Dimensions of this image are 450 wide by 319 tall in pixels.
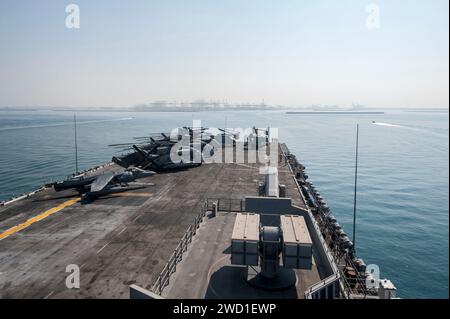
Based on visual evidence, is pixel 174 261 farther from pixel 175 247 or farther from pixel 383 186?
pixel 383 186

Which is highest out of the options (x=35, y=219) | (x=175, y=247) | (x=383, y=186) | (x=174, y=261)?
(x=174, y=261)

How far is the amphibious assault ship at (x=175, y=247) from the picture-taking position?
14.7 meters

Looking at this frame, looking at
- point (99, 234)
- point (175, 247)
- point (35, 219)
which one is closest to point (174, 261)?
point (175, 247)

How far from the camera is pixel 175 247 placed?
75.7 ft

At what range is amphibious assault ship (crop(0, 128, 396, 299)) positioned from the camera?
48.3ft

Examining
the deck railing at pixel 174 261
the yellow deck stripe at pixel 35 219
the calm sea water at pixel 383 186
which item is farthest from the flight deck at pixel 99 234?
the calm sea water at pixel 383 186

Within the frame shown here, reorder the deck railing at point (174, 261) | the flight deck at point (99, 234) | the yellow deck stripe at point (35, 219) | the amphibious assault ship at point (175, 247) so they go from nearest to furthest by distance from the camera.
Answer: the amphibious assault ship at point (175, 247)
the deck railing at point (174, 261)
the flight deck at point (99, 234)
the yellow deck stripe at point (35, 219)

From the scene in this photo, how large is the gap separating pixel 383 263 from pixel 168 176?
32020 mm

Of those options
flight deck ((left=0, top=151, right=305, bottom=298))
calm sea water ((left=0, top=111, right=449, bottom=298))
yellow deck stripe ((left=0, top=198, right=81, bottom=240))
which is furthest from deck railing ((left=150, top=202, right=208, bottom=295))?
calm sea water ((left=0, top=111, right=449, bottom=298))

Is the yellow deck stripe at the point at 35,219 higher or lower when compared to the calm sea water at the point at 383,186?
higher

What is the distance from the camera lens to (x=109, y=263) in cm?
2083

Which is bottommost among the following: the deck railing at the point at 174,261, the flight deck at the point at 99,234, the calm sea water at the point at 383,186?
the calm sea water at the point at 383,186

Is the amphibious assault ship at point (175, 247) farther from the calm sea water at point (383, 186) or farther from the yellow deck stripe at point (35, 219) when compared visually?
the calm sea water at point (383, 186)

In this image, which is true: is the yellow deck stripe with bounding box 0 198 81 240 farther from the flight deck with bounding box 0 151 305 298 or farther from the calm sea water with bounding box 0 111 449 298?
the calm sea water with bounding box 0 111 449 298
